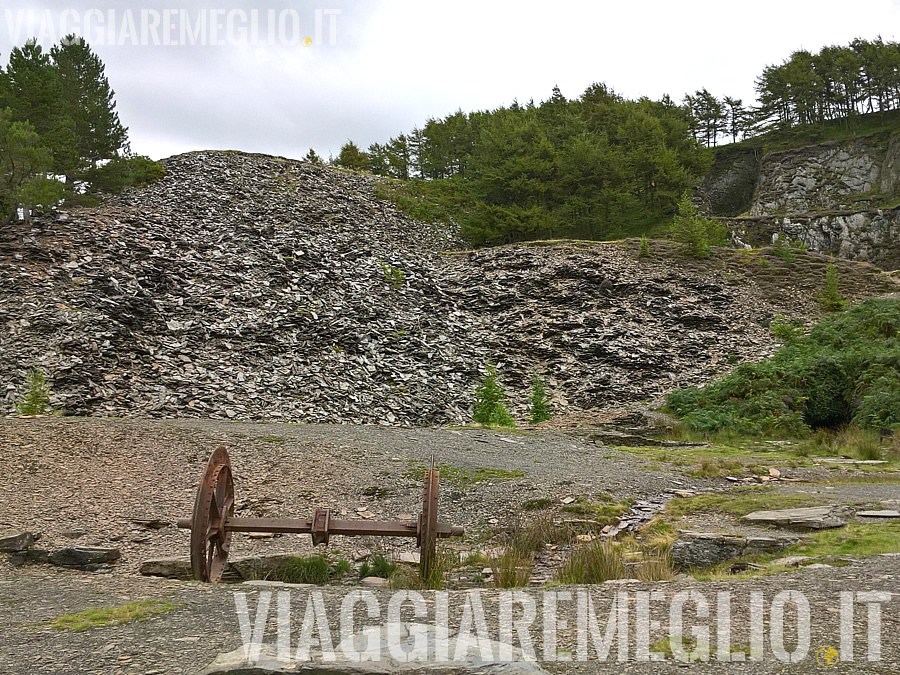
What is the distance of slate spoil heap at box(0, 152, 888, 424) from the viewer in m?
16.8

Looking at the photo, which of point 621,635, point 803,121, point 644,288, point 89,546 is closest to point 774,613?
point 621,635

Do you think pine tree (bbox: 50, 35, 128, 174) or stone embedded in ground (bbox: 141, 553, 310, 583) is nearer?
stone embedded in ground (bbox: 141, 553, 310, 583)

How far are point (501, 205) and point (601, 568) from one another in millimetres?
32538

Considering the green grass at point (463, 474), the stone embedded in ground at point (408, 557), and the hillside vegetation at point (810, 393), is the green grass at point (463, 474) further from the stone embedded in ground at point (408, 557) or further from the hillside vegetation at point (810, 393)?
the hillside vegetation at point (810, 393)

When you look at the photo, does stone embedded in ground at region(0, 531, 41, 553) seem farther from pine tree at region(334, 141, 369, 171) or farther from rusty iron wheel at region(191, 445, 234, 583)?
pine tree at region(334, 141, 369, 171)

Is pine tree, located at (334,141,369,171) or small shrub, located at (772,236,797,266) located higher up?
pine tree, located at (334,141,369,171)

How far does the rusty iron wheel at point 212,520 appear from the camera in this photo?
203 inches

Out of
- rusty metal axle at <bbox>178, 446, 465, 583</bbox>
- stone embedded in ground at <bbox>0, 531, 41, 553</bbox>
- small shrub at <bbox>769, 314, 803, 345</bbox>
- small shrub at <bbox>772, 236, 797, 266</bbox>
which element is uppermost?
small shrub at <bbox>772, 236, 797, 266</bbox>

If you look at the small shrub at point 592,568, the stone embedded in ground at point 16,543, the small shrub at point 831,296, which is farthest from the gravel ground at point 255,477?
the small shrub at point 831,296

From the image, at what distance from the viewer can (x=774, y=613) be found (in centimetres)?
398

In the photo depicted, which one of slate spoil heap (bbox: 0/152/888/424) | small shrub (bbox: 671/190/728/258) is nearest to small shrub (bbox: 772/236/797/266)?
slate spoil heap (bbox: 0/152/888/424)

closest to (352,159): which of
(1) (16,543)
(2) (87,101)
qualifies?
(2) (87,101)

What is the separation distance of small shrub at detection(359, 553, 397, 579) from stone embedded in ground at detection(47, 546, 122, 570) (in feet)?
8.71

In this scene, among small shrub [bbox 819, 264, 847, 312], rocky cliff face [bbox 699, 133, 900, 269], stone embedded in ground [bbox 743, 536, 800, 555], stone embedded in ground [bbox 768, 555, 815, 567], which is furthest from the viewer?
rocky cliff face [bbox 699, 133, 900, 269]
